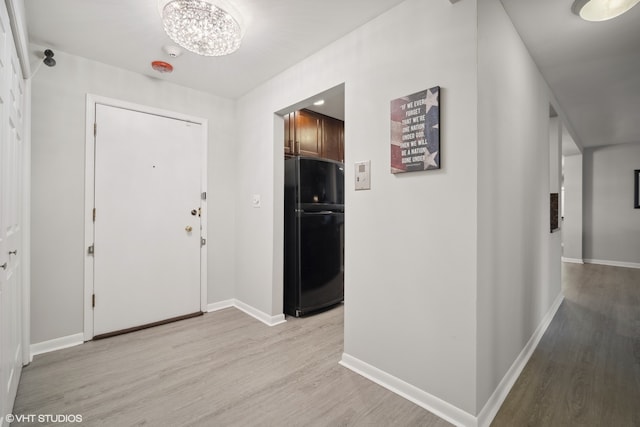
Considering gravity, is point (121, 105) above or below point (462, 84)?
above

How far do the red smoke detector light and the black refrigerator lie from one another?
52.2 inches

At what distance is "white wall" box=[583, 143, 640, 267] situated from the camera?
543cm

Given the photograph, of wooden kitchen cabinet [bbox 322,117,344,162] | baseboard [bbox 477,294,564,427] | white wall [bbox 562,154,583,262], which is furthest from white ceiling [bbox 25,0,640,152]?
white wall [bbox 562,154,583,262]

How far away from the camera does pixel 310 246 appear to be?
2.96 m

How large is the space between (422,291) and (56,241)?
280 centimetres

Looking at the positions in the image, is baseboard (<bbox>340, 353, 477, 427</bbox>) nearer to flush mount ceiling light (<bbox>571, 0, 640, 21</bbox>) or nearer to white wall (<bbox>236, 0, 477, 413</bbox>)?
white wall (<bbox>236, 0, 477, 413</bbox>)

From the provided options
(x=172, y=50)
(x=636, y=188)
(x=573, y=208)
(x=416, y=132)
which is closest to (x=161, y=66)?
(x=172, y=50)

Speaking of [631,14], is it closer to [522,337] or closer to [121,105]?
[522,337]

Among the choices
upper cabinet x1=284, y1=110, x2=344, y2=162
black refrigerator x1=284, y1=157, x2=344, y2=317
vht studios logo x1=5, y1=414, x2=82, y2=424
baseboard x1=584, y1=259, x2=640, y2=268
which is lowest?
vht studios logo x1=5, y1=414, x2=82, y2=424

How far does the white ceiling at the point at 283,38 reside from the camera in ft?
5.92

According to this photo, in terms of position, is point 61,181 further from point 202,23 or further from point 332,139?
point 332,139

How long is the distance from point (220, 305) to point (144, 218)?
48.5 inches

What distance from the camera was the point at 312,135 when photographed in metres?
3.56

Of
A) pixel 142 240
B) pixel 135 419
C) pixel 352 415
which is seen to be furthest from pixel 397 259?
pixel 142 240
